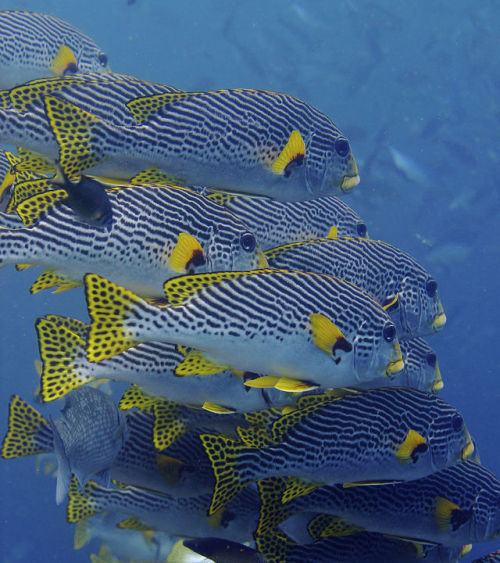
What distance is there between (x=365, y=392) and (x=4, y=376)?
94.5 feet

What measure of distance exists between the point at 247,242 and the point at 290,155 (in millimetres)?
735

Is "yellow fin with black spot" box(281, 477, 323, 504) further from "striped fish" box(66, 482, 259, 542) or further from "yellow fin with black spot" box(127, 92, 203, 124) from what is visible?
"yellow fin with black spot" box(127, 92, 203, 124)

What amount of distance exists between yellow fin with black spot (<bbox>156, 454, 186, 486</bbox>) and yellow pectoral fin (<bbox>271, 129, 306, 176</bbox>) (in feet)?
6.86

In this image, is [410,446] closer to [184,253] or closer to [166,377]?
[166,377]

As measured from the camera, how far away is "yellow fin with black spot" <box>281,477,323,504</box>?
3004mm

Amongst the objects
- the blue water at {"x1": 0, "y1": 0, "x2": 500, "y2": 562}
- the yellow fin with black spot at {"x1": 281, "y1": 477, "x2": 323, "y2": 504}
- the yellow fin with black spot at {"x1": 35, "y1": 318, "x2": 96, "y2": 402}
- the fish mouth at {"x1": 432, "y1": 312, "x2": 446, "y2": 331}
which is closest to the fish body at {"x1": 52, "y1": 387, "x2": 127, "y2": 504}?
the yellow fin with black spot at {"x1": 35, "y1": 318, "x2": 96, "y2": 402}

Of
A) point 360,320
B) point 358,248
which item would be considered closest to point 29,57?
point 358,248

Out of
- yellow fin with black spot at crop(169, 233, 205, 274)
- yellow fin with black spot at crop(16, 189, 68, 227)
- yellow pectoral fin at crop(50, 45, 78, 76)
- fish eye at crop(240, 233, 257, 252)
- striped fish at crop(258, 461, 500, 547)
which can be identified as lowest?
striped fish at crop(258, 461, 500, 547)

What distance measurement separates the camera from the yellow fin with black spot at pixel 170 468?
3525 millimetres

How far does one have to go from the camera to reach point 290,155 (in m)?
3.62

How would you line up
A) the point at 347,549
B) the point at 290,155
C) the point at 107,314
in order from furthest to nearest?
the point at 290,155, the point at 347,549, the point at 107,314

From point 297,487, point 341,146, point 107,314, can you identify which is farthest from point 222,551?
point 341,146

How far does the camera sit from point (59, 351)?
9.77 feet

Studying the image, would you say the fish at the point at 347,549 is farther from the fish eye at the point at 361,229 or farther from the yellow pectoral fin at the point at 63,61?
the yellow pectoral fin at the point at 63,61
